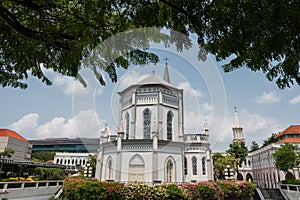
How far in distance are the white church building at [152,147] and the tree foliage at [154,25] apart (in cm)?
1091

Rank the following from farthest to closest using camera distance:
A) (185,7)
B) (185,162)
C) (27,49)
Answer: (185,162)
(27,49)
(185,7)

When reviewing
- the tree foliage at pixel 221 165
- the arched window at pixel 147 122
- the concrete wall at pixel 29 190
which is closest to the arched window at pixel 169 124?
the arched window at pixel 147 122

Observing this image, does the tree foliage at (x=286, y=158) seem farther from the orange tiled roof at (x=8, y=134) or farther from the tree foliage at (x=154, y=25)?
the orange tiled roof at (x=8, y=134)

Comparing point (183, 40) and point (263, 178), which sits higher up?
point (183, 40)

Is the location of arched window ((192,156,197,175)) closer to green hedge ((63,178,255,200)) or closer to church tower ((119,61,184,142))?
church tower ((119,61,184,142))

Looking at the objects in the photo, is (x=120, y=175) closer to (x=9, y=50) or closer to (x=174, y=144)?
(x=174, y=144)

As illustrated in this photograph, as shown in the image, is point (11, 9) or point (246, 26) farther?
point (11, 9)

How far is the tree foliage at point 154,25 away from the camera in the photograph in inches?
146

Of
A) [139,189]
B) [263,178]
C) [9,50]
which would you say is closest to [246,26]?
[9,50]

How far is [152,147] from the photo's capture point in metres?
19.8

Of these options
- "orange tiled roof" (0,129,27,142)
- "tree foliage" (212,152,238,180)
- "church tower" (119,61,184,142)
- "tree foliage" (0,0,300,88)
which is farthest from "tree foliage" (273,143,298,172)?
"orange tiled roof" (0,129,27,142)

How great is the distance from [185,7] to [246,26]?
1.12 meters

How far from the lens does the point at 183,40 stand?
4.39m

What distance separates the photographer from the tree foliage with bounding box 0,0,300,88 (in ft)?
12.2
